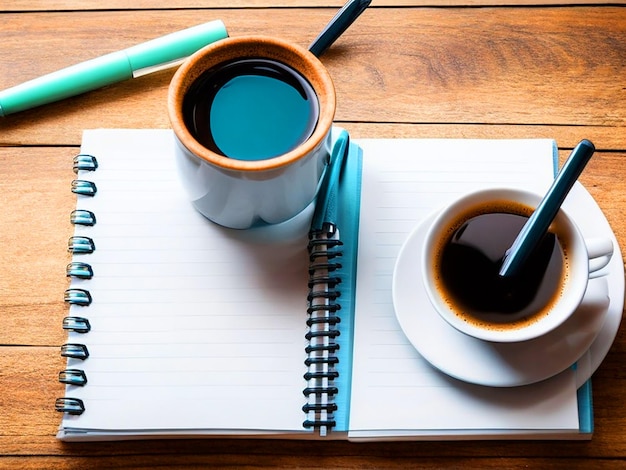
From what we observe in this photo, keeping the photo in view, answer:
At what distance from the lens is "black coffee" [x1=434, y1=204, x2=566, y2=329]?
77cm

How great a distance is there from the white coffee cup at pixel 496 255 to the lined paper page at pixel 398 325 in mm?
58

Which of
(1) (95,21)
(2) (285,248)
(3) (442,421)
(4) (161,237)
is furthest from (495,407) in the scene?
(1) (95,21)

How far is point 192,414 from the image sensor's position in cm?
79

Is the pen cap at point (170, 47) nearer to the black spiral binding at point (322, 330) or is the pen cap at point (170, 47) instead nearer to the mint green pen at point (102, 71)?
the mint green pen at point (102, 71)

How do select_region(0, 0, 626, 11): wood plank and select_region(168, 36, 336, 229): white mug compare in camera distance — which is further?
select_region(0, 0, 626, 11): wood plank

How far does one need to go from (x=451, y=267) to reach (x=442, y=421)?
149 millimetres

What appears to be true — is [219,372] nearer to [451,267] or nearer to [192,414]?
[192,414]

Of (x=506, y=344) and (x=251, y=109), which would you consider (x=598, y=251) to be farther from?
(x=251, y=109)

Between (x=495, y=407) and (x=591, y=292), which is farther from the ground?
(x=591, y=292)

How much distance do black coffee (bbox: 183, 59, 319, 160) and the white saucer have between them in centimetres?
17

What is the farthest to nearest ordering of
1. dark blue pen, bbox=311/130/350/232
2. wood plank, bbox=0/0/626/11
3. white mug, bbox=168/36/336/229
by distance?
wood plank, bbox=0/0/626/11
dark blue pen, bbox=311/130/350/232
white mug, bbox=168/36/336/229

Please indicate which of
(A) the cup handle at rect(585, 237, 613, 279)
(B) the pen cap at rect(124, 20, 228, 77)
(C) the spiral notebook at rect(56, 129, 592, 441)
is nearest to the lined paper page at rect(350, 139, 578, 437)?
(C) the spiral notebook at rect(56, 129, 592, 441)

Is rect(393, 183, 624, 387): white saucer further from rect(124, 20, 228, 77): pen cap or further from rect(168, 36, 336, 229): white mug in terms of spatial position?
rect(124, 20, 228, 77): pen cap

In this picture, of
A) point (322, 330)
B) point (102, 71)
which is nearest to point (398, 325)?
point (322, 330)
